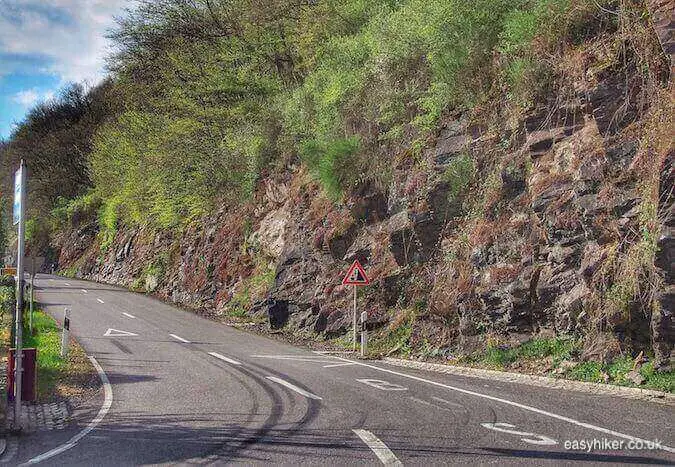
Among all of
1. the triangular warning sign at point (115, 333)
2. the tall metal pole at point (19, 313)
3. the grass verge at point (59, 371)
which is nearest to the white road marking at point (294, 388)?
the grass verge at point (59, 371)

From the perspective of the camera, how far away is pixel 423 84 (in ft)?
60.2

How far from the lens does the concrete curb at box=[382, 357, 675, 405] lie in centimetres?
861

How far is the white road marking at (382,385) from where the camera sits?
31.9 ft

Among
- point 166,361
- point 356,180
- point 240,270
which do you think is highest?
point 356,180

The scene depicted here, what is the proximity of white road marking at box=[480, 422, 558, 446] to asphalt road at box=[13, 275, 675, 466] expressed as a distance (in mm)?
12

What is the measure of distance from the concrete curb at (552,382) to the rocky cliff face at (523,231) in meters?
0.91

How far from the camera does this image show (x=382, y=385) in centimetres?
1008

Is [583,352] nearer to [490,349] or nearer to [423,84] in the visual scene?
[490,349]

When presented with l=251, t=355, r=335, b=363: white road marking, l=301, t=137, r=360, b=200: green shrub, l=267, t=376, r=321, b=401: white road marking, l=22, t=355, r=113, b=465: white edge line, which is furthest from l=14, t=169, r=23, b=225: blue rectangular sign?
l=301, t=137, r=360, b=200: green shrub

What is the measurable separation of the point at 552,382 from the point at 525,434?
4.02 m

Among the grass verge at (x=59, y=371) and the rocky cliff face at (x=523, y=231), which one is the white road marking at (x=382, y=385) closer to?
the rocky cliff face at (x=523, y=231)

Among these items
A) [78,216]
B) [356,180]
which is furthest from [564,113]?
[78,216]

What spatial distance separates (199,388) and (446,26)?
1245cm

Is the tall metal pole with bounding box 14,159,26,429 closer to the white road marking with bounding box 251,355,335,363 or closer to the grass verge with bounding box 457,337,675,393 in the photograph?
the white road marking with bounding box 251,355,335,363
